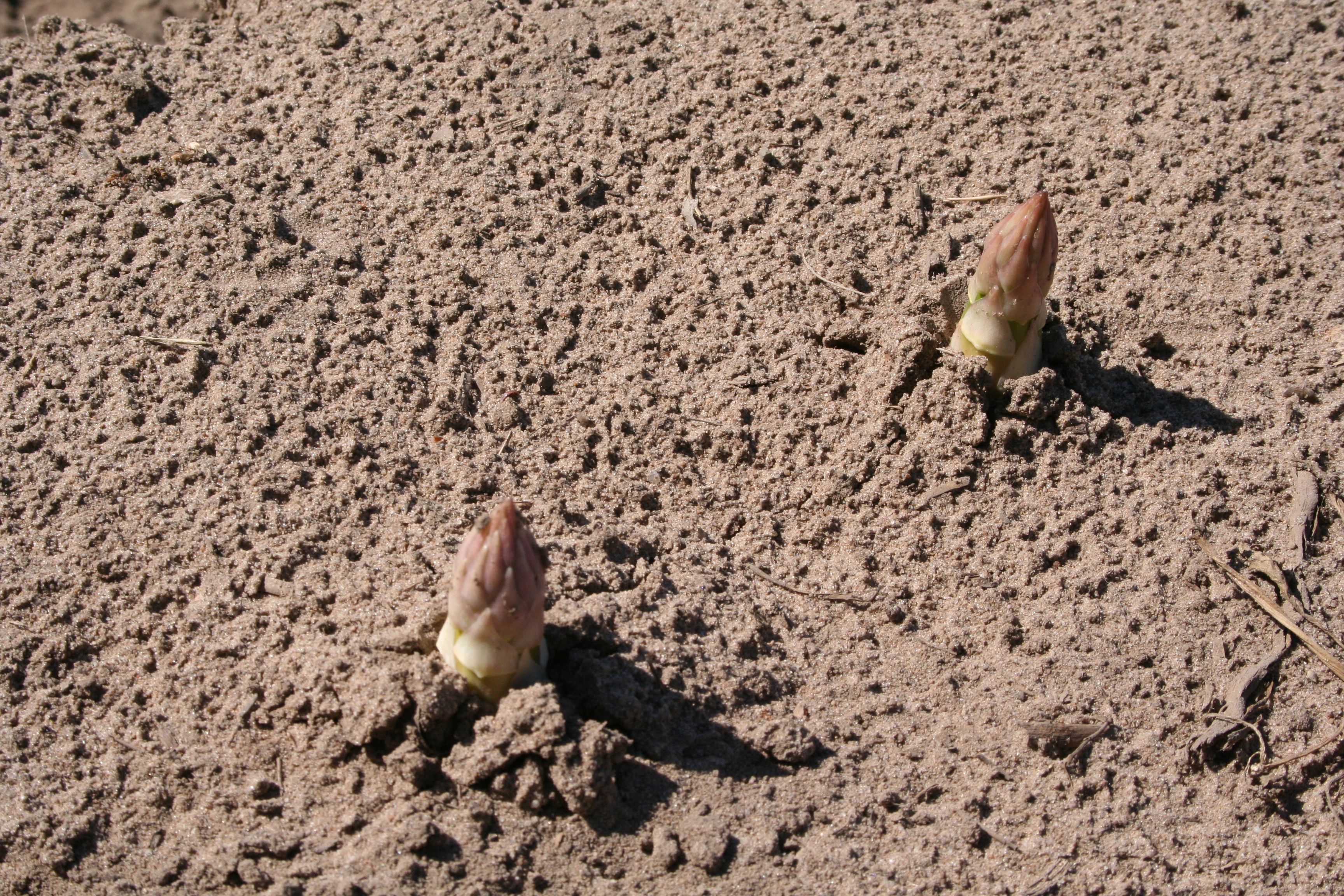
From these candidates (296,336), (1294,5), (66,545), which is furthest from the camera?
(1294,5)

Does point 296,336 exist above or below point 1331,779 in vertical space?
above

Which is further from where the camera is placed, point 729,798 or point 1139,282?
point 1139,282

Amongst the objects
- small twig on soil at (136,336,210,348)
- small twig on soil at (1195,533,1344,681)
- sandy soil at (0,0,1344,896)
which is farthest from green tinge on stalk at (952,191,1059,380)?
small twig on soil at (136,336,210,348)

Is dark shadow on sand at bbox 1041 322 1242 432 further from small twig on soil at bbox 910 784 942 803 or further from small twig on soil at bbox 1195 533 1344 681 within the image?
small twig on soil at bbox 910 784 942 803

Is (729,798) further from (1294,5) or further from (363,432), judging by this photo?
(1294,5)

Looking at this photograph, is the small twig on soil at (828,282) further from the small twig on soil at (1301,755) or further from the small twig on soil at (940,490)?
the small twig on soil at (1301,755)

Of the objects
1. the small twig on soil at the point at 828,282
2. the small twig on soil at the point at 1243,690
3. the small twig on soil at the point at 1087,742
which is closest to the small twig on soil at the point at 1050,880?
the small twig on soil at the point at 1087,742

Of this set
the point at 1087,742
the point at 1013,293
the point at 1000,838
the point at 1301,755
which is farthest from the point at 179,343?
the point at 1301,755

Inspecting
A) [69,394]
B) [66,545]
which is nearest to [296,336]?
[69,394]
